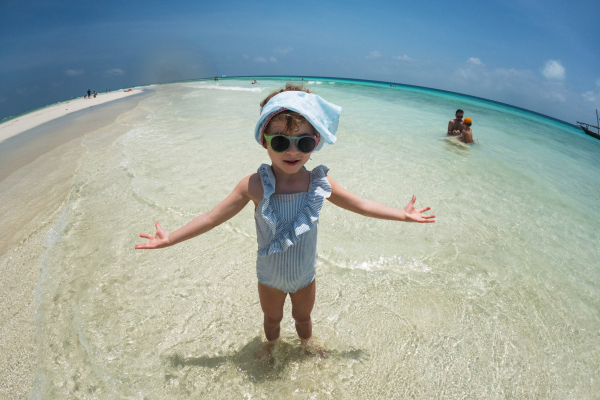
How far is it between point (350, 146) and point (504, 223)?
12.4 ft

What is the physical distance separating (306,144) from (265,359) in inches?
61.6

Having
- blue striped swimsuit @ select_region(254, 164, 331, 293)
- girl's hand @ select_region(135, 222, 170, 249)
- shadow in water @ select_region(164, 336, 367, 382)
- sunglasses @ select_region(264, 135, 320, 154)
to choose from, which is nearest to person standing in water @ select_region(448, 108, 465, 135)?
shadow in water @ select_region(164, 336, 367, 382)

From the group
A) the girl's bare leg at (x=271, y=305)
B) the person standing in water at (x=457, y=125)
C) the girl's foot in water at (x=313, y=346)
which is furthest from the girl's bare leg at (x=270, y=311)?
the person standing in water at (x=457, y=125)

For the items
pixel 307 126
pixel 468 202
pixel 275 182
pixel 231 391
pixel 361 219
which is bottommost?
pixel 231 391

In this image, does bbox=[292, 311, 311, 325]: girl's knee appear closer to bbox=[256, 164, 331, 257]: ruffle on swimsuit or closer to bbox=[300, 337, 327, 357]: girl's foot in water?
bbox=[300, 337, 327, 357]: girl's foot in water

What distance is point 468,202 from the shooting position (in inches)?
177

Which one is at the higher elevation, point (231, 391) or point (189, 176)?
point (189, 176)

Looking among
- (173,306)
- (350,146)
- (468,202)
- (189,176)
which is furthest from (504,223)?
(189,176)

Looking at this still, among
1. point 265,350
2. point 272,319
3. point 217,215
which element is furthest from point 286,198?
point 265,350

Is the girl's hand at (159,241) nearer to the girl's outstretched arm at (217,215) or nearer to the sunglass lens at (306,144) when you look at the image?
the girl's outstretched arm at (217,215)

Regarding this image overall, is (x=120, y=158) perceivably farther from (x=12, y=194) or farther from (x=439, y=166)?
(x=439, y=166)

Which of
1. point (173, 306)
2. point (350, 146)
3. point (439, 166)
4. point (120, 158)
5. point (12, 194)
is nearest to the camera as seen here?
point (173, 306)

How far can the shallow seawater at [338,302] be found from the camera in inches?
74.8

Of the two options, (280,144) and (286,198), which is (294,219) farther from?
(280,144)
